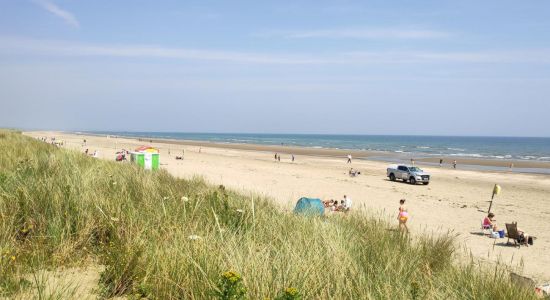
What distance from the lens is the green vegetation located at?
3535 millimetres

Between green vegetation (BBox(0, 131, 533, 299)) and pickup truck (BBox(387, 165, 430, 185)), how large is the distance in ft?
78.4

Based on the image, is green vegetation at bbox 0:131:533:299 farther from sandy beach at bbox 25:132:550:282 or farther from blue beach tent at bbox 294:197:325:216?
sandy beach at bbox 25:132:550:282

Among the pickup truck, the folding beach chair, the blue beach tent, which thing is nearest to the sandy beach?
the folding beach chair

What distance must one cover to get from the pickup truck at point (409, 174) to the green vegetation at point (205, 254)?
23883mm

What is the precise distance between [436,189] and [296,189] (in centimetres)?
981

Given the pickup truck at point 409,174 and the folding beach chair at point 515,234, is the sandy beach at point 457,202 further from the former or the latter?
the pickup truck at point 409,174

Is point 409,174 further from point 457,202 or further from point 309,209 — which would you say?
point 309,209

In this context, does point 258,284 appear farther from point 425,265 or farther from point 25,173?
point 25,173

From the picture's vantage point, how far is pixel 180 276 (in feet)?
12.0

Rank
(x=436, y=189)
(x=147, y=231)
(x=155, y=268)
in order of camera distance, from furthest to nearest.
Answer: (x=436, y=189) → (x=147, y=231) → (x=155, y=268)

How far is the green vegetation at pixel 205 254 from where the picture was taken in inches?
139

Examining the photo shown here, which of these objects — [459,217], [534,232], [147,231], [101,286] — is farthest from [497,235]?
[101,286]

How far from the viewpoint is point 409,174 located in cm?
2962

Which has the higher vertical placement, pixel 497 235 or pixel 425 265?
pixel 425 265
